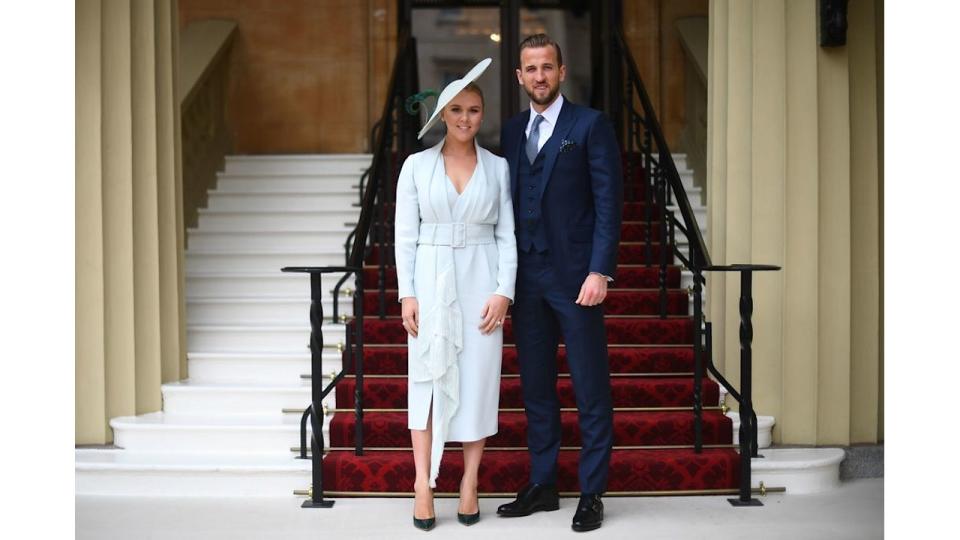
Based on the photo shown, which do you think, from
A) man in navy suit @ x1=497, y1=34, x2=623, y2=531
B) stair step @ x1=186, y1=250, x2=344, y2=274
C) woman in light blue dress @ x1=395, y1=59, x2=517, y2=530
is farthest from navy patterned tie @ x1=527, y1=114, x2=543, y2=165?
stair step @ x1=186, y1=250, x2=344, y2=274

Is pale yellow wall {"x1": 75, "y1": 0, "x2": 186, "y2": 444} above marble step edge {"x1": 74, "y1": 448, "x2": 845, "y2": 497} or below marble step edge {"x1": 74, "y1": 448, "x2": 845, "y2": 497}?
above

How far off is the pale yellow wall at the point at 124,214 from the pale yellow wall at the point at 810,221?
307 centimetres

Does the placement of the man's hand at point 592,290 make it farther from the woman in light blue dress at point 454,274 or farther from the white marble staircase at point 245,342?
the white marble staircase at point 245,342

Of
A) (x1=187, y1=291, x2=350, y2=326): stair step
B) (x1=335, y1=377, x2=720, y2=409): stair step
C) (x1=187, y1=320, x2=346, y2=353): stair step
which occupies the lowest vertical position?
(x1=335, y1=377, x2=720, y2=409): stair step

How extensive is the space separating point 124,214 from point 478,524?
2.55 metres

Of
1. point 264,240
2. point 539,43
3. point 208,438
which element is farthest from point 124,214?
point 539,43

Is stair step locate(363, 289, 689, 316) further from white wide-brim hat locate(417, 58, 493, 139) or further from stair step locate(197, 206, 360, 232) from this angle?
white wide-brim hat locate(417, 58, 493, 139)

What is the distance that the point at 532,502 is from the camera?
13.4 feet

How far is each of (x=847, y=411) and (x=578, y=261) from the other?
2.00m

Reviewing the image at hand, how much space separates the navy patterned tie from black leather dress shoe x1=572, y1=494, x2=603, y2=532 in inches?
53.9

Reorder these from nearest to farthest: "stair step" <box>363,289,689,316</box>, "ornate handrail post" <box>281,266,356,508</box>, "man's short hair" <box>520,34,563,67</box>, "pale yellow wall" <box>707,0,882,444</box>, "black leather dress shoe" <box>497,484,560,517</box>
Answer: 1. "man's short hair" <box>520,34,563,67</box>
2. "black leather dress shoe" <box>497,484,560,517</box>
3. "ornate handrail post" <box>281,266,356,508</box>
4. "pale yellow wall" <box>707,0,882,444</box>
5. "stair step" <box>363,289,689,316</box>

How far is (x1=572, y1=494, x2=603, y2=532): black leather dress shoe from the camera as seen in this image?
3854mm

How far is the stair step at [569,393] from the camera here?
4.91 m

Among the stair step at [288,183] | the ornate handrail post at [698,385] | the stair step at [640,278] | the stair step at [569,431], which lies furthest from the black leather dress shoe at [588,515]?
the stair step at [288,183]
